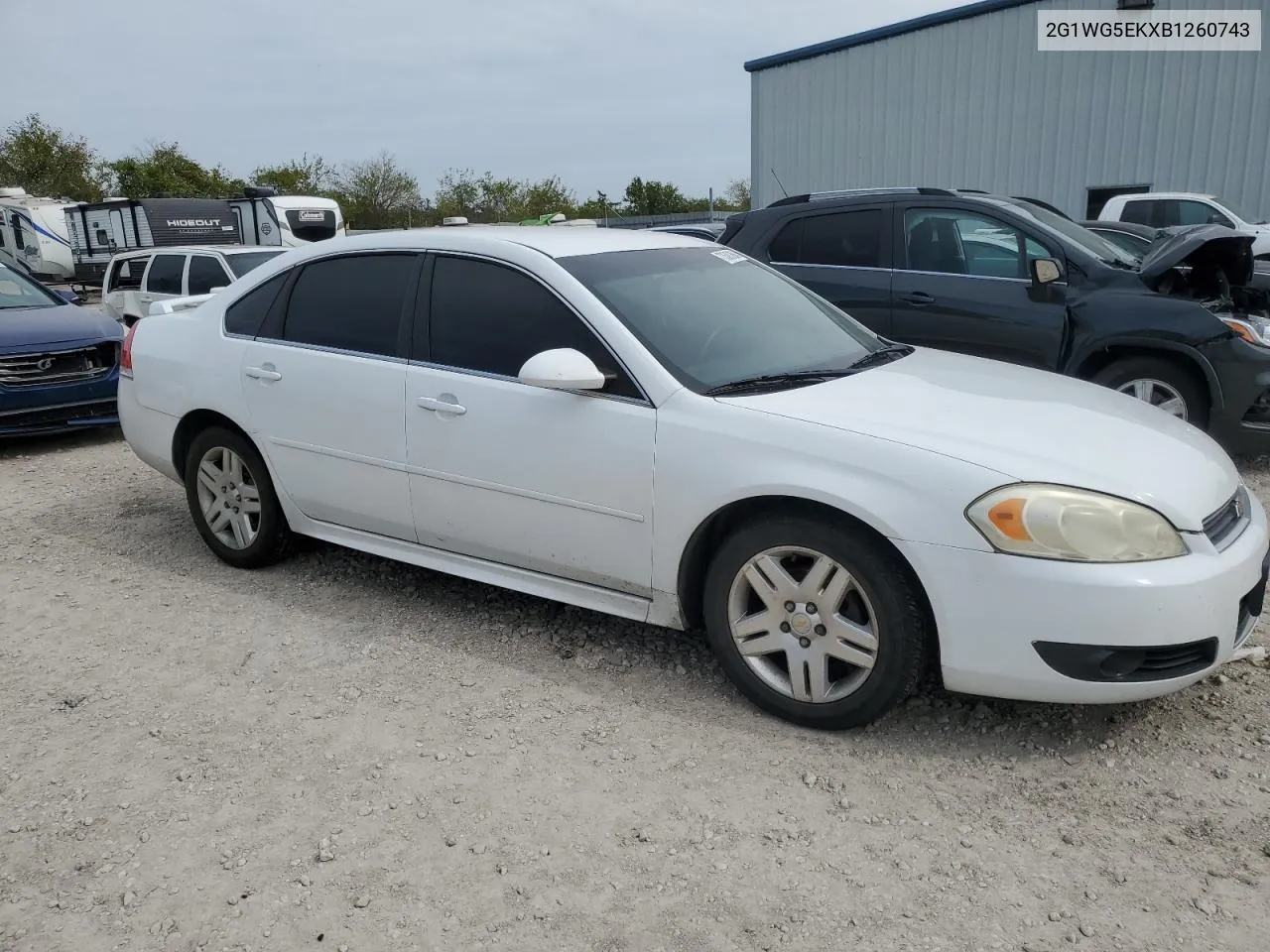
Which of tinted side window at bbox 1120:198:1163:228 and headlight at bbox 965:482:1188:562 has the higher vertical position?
tinted side window at bbox 1120:198:1163:228

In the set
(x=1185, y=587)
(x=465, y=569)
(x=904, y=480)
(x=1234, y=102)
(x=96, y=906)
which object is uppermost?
(x=1234, y=102)

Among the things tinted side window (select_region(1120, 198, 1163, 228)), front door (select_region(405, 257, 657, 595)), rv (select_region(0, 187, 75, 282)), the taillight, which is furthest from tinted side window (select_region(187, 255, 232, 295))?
rv (select_region(0, 187, 75, 282))

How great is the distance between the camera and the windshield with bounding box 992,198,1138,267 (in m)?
6.48

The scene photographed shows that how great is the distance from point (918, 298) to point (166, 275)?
30.2ft

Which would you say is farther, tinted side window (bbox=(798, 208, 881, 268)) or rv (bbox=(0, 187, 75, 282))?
rv (bbox=(0, 187, 75, 282))

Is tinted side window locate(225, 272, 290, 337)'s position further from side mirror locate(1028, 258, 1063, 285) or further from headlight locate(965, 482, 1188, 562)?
side mirror locate(1028, 258, 1063, 285)

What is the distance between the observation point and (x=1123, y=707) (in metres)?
3.35

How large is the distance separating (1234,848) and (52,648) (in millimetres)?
4148

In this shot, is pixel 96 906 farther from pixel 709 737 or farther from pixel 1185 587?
pixel 1185 587

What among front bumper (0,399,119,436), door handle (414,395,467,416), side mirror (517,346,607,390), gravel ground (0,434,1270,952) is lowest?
gravel ground (0,434,1270,952)

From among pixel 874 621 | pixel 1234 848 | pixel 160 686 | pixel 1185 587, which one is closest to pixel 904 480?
pixel 874 621

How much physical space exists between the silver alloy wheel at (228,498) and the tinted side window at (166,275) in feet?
25.9

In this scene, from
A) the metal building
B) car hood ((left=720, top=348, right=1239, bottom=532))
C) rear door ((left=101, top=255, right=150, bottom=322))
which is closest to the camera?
car hood ((left=720, top=348, right=1239, bottom=532))

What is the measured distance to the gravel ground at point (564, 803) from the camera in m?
2.46
